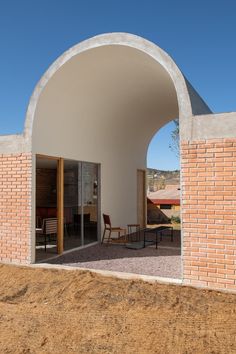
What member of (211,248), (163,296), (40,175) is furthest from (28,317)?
(40,175)

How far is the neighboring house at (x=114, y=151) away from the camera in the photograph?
18.2 ft

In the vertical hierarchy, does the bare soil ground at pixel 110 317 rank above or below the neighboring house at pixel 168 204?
below

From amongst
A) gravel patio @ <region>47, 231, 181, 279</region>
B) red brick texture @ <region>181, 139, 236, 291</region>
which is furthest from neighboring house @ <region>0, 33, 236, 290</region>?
gravel patio @ <region>47, 231, 181, 279</region>

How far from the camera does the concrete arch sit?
583cm

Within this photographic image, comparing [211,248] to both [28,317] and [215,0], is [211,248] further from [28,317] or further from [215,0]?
[215,0]

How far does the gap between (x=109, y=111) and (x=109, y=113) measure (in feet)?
0.34

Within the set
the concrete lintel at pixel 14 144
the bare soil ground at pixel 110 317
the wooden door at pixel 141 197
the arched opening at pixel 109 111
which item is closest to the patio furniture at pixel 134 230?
the arched opening at pixel 109 111

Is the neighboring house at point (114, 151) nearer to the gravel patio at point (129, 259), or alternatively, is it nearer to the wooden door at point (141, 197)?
the wooden door at point (141, 197)

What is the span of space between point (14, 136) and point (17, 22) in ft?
10.5

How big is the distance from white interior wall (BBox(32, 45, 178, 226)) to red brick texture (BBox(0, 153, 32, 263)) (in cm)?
61

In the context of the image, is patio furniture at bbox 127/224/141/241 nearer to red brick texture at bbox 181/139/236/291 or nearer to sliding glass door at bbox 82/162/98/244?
sliding glass door at bbox 82/162/98/244

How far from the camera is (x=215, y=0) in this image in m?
8.55

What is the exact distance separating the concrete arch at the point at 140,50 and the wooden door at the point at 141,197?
22.1ft

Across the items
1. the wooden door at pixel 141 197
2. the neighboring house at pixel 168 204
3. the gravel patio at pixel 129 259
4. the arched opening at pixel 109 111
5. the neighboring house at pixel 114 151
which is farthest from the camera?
the neighboring house at pixel 168 204
